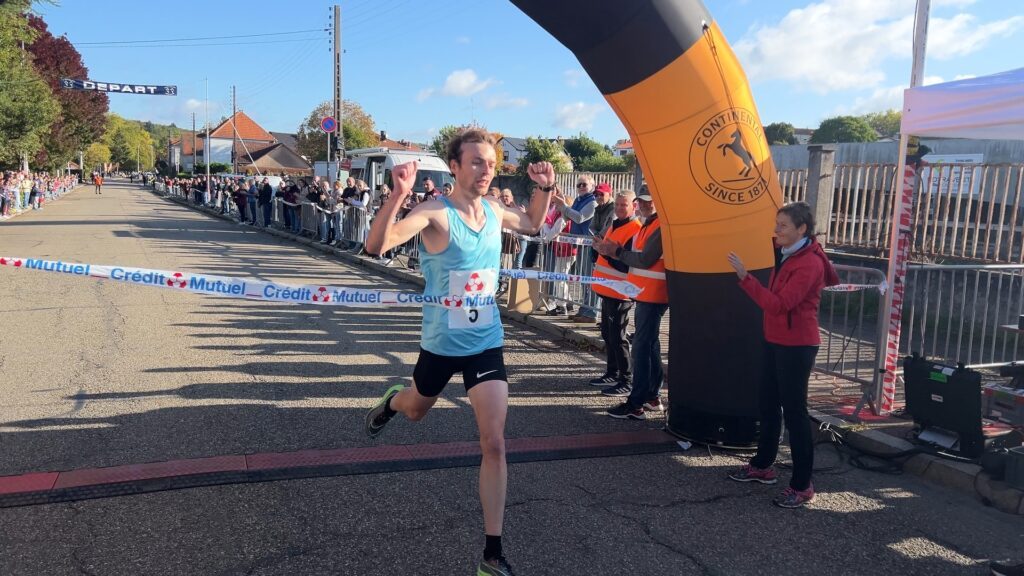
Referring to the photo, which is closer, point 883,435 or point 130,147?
point 883,435

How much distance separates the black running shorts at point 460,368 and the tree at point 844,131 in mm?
63334

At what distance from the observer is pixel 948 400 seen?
15.7 ft

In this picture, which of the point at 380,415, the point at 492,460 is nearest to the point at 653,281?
the point at 380,415

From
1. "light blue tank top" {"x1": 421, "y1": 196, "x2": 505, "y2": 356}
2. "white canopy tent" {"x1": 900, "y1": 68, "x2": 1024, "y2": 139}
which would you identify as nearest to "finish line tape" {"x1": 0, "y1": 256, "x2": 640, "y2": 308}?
"light blue tank top" {"x1": 421, "y1": 196, "x2": 505, "y2": 356}

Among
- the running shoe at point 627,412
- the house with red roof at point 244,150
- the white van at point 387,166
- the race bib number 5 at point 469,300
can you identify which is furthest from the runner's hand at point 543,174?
the house with red roof at point 244,150

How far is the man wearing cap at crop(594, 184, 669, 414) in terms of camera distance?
548cm

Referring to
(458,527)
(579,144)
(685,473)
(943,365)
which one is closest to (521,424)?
(685,473)

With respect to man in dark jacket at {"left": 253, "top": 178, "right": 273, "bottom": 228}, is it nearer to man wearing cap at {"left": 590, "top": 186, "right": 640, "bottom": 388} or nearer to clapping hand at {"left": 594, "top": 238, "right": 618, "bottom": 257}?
man wearing cap at {"left": 590, "top": 186, "right": 640, "bottom": 388}

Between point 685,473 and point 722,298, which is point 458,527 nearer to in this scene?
point 685,473

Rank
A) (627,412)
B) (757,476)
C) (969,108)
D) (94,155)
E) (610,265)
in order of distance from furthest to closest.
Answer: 1. (94,155)
2. (610,265)
3. (627,412)
4. (969,108)
5. (757,476)

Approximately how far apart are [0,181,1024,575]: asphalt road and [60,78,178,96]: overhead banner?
40.4 m

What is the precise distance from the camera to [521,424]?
5496 millimetres

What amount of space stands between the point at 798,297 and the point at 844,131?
65.5 metres

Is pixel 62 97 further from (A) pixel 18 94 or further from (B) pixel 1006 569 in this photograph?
(B) pixel 1006 569
